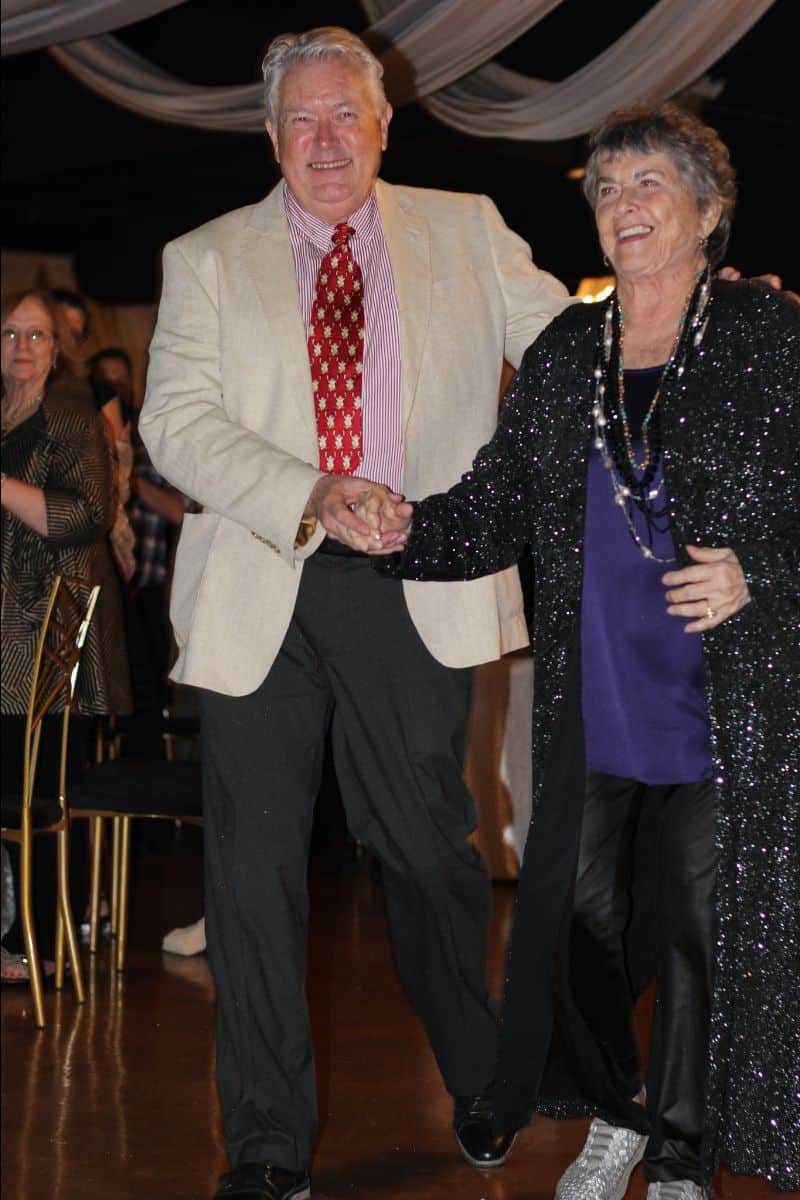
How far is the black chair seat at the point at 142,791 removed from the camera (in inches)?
172

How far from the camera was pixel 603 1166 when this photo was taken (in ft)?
8.55

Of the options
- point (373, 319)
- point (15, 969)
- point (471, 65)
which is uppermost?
point (471, 65)

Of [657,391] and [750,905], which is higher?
[657,391]

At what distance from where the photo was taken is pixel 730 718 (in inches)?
93.0

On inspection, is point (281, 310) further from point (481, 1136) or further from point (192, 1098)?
point (192, 1098)

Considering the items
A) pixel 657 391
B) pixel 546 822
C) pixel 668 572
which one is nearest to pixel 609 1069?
pixel 546 822

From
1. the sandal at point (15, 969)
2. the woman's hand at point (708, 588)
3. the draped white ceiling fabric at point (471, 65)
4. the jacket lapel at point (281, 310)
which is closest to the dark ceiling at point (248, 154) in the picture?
the draped white ceiling fabric at point (471, 65)

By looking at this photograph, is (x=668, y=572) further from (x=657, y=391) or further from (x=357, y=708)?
(x=357, y=708)

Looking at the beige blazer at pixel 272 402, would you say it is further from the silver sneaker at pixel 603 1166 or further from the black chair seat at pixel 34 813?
the black chair seat at pixel 34 813

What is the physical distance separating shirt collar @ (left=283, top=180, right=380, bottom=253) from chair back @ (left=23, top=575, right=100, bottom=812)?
5.51 ft

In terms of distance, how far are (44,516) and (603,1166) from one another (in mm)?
2432

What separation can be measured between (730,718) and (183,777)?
2.37 m

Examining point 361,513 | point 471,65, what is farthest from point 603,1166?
point 471,65

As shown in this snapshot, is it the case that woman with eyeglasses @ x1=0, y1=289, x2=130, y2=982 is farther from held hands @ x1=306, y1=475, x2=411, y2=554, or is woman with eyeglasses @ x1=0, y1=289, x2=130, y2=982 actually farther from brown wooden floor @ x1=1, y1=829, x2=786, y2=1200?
held hands @ x1=306, y1=475, x2=411, y2=554
